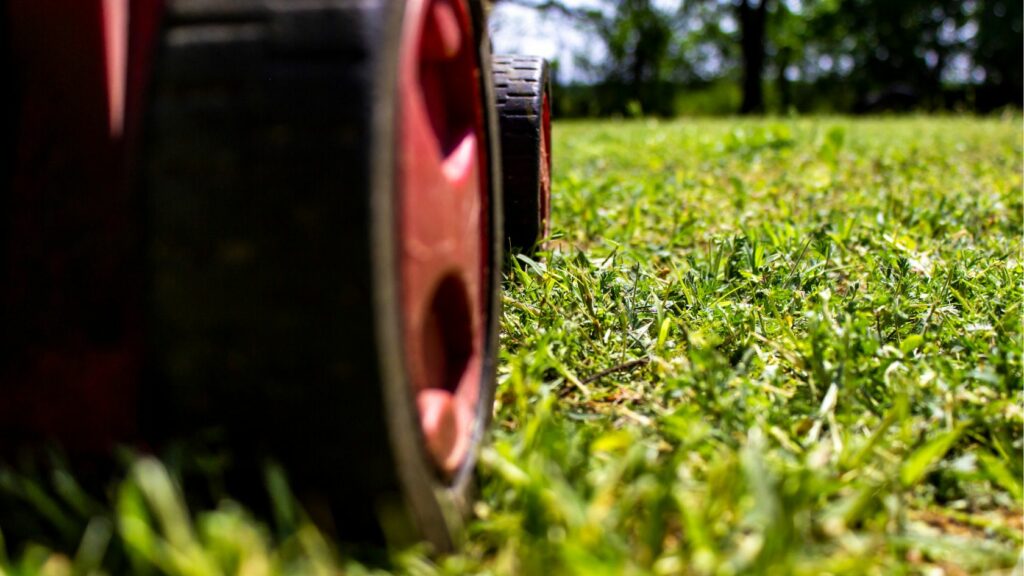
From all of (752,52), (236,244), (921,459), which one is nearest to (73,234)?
(236,244)

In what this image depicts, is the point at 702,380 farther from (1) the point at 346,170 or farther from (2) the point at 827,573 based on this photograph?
(1) the point at 346,170

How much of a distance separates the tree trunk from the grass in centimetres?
1960

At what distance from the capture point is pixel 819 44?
114ft

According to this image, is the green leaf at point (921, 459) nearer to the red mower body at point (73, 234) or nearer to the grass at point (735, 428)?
the grass at point (735, 428)

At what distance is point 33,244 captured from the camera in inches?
38.6

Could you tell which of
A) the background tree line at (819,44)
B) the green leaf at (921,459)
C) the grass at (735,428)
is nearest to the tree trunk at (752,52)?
the background tree line at (819,44)

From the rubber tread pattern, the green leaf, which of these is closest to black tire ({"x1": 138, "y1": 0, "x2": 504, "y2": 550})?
the rubber tread pattern

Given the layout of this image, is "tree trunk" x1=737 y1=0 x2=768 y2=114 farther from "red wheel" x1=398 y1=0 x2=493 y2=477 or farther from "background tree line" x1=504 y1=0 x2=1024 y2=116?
"red wheel" x1=398 y1=0 x2=493 y2=477

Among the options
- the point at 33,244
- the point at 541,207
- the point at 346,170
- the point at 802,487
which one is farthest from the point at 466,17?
the point at 541,207

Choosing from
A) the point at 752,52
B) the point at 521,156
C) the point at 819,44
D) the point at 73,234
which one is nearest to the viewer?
the point at 73,234

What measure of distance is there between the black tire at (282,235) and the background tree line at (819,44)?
74.9ft

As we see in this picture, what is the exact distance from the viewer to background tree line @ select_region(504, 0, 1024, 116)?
26.7 metres

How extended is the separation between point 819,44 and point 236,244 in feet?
121

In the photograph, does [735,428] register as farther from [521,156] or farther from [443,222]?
[521,156]
